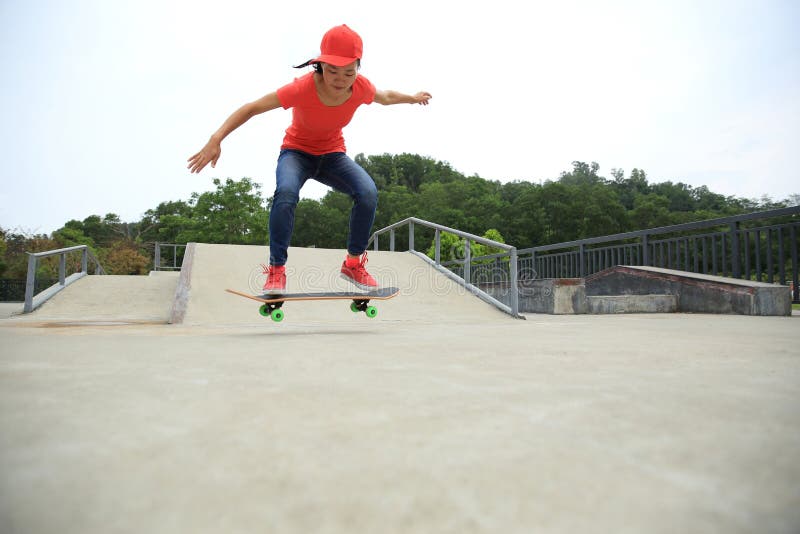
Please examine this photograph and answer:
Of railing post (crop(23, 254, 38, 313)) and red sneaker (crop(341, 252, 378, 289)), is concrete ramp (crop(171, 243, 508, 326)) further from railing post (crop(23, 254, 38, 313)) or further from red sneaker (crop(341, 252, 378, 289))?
railing post (crop(23, 254, 38, 313))

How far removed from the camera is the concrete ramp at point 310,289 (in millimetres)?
4988

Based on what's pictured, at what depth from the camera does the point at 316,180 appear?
3984 mm

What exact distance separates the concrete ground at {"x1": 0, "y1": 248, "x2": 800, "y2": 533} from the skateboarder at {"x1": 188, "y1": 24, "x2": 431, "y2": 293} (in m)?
1.75

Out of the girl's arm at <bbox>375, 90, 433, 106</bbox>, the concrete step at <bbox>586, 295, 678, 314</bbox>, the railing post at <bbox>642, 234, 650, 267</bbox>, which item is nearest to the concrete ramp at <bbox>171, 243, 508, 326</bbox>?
the concrete step at <bbox>586, 295, 678, 314</bbox>

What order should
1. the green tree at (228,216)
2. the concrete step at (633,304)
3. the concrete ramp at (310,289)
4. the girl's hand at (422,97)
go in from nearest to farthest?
the girl's hand at (422,97)
the concrete ramp at (310,289)
the concrete step at (633,304)
the green tree at (228,216)

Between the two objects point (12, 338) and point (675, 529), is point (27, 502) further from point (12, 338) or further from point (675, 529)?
point (12, 338)

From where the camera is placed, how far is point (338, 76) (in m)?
3.25

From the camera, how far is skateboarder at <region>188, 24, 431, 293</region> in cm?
323

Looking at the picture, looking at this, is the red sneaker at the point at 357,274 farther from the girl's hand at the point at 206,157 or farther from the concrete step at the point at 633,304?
the concrete step at the point at 633,304

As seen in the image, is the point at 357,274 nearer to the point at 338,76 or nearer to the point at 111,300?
the point at 338,76

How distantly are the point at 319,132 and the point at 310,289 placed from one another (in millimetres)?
2565

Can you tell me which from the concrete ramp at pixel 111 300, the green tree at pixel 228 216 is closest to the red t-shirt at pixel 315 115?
the concrete ramp at pixel 111 300

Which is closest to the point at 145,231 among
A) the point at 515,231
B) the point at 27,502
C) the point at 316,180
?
the point at 515,231

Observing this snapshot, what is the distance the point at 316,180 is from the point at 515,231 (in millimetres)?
35565
